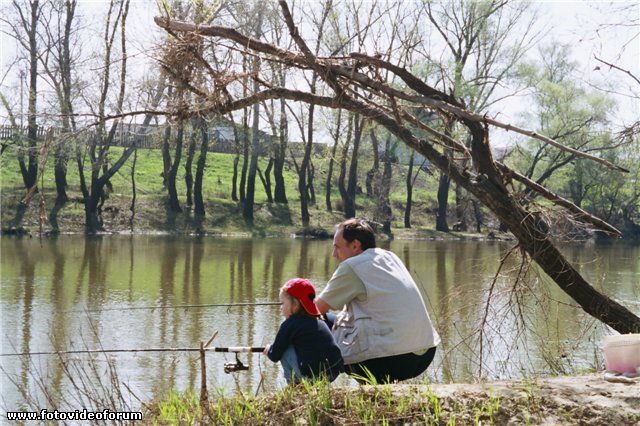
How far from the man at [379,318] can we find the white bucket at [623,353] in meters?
0.87

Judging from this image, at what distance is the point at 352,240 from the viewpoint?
434 centimetres

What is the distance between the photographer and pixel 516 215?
562cm

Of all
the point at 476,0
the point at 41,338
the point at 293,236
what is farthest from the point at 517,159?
the point at 41,338

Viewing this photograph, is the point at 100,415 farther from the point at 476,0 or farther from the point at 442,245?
the point at 476,0

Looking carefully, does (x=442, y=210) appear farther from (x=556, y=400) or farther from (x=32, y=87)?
(x=556, y=400)

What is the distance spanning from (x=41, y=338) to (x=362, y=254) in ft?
18.5

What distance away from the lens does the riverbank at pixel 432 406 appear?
343 cm

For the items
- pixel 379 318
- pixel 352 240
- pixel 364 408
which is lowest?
pixel 364 408

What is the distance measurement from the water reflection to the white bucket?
4.19ft

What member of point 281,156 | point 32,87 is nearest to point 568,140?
point 281,156

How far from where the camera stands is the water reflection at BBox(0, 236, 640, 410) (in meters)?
6.86

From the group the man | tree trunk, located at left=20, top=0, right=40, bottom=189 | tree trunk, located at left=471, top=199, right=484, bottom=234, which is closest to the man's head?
the man

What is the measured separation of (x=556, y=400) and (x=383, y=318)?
36.1 inches

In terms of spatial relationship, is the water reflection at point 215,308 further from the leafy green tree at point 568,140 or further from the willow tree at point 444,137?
the leafy green tree at point 568,140
